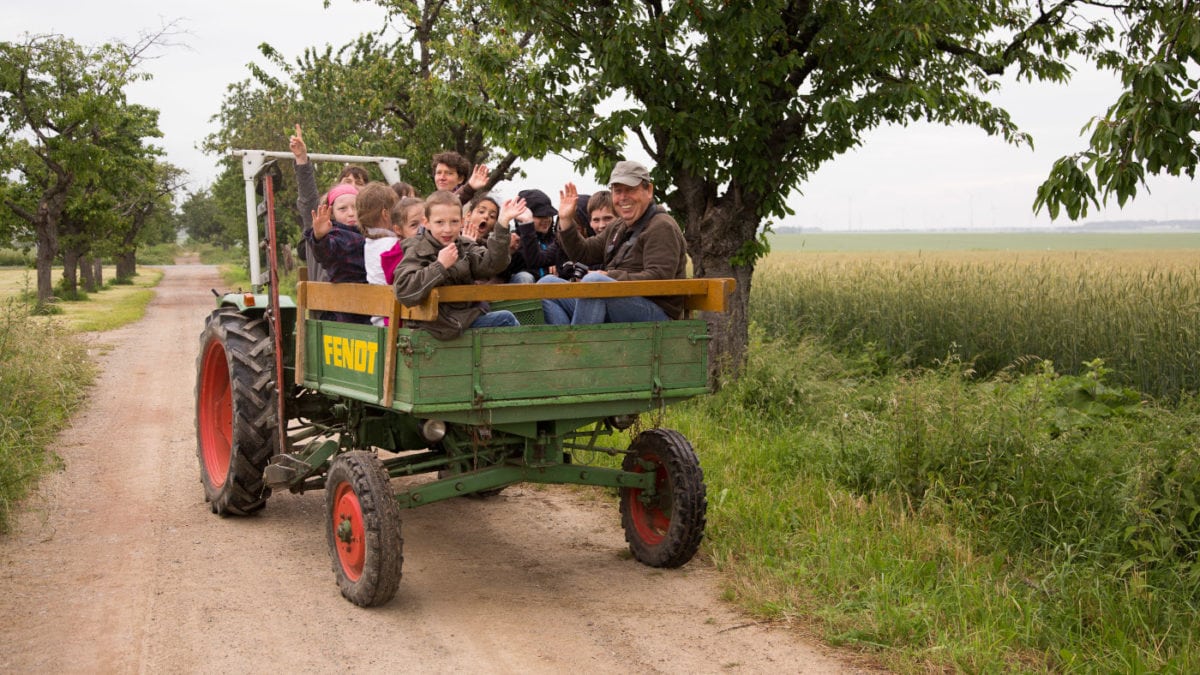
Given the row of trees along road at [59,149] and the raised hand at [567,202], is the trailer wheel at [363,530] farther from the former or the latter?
the row of trees along road at [59,149]

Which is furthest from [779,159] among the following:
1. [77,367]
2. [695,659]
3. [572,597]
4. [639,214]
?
[77,367]

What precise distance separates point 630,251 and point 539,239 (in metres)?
0.86

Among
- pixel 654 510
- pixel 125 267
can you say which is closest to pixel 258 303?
pixel 654 510

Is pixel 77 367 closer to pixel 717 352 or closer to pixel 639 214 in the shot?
pixel 717 352

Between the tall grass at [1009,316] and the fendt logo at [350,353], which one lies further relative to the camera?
the tall grass at [1009,316]

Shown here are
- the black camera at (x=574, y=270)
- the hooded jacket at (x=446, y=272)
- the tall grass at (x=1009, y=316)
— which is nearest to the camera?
the hooded jacket at (x=446, y=272)

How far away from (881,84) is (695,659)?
5757 mm

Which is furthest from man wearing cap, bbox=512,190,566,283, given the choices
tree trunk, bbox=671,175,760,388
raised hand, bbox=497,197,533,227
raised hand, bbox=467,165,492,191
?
tree trunk, bbox=671,175,760,388

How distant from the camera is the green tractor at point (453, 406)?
4781mm

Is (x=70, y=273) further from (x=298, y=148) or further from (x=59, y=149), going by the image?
(x=298, y=148)

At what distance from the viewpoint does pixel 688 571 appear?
5559mm

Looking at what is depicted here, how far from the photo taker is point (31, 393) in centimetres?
896

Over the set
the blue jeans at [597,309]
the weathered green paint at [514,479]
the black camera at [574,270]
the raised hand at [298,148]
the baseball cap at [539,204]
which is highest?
the raised hand at [298,148]

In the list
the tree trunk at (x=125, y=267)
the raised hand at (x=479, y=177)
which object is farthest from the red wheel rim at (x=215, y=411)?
the tree trunk at (x=125, y=267)
